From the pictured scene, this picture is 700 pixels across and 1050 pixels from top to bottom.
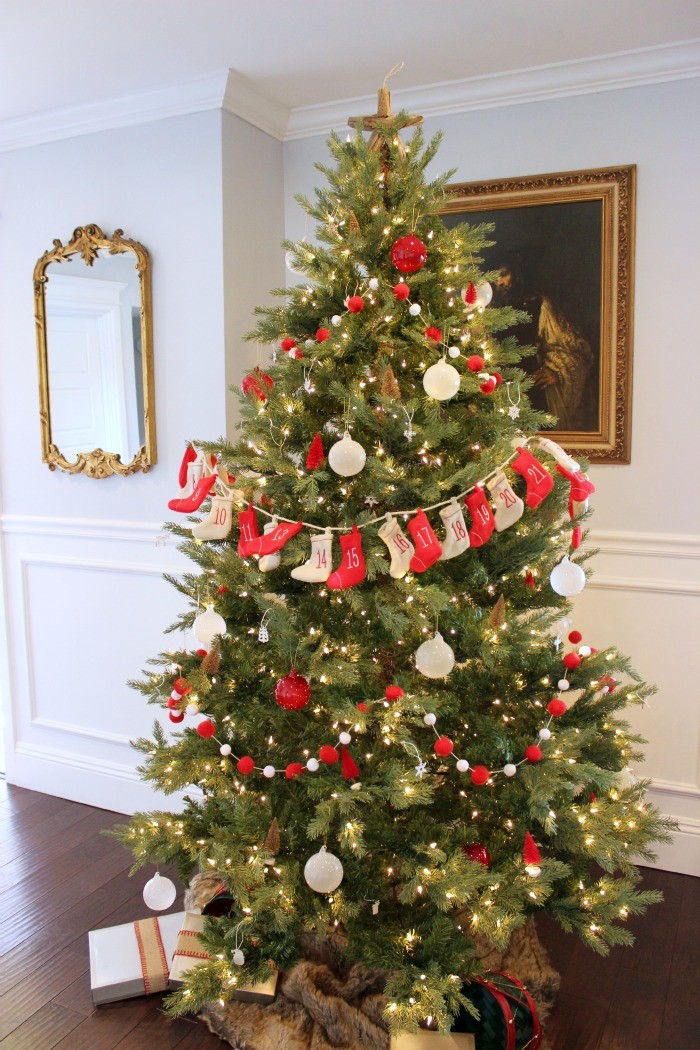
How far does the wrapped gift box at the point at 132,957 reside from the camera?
2.15m

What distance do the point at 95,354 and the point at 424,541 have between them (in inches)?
72.7

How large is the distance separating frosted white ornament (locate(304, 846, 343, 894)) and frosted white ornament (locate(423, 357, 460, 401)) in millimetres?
1006

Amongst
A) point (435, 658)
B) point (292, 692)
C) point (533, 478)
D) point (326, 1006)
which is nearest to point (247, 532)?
point (292, 692)

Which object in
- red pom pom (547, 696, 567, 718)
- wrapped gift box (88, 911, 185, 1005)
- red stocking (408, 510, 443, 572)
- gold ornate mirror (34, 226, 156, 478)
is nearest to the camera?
red stocking (408, 510, 443, 572)

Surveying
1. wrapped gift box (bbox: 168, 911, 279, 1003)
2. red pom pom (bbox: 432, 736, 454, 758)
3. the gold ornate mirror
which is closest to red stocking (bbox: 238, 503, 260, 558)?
red pom pom (bbox: 432, 736, 454, 758)

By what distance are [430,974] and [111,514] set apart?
1.97m

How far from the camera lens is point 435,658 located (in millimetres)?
1671

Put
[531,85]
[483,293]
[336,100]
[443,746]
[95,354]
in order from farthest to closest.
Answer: [95,354]
[336,100]
[531,85]
[483,293]
[443,746]

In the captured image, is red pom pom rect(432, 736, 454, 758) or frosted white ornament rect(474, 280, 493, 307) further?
frosted white ornament rect(474, 280, 493, 307)

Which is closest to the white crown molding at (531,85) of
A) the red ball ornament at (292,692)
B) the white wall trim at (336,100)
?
the white wall trim at (336,100)

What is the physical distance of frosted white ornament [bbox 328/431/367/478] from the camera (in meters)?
1.68

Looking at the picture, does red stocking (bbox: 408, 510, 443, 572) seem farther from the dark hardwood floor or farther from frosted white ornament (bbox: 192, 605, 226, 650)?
A: the dark hardwood floor

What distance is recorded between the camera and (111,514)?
3035 millimetres

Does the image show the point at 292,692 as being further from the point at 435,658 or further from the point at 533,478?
the point at 533,478
